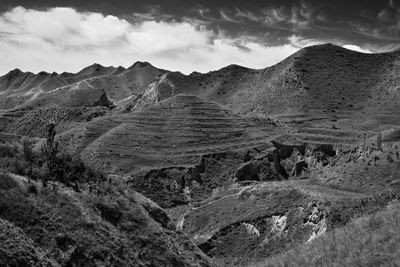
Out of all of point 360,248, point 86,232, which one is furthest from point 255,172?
point 360,248

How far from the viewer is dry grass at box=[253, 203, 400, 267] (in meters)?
8.55

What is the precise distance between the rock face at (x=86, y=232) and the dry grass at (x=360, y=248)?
15.0 feet

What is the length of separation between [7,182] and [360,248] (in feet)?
26.9

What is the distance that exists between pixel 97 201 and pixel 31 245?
3.68 m

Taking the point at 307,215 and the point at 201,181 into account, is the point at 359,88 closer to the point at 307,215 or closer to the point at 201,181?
the point at 201,181

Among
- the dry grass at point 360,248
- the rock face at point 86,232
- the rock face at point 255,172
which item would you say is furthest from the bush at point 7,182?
the rock face at point 255,172

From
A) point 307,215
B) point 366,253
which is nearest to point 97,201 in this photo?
point 366,253

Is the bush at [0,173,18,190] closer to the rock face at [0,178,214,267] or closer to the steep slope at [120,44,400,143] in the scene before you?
the rock face at [0,178,214,267]

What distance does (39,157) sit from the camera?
15.5 m

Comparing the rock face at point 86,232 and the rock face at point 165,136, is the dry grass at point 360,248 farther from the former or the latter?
the rock face at point 165,136

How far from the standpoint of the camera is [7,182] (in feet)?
42.3

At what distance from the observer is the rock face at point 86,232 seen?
1125 cm

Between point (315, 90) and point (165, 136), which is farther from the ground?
point (315, 90)

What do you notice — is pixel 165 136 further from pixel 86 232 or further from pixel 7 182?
pixel 7 182
